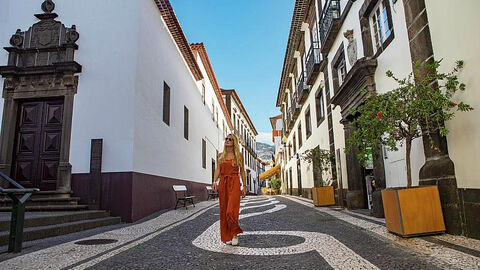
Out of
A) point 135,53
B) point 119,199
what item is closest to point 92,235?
point 119,199

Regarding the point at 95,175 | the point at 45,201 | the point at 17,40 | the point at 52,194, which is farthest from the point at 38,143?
the point at 17,40

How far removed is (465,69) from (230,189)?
10.5 ft

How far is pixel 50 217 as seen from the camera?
5293 millimetres

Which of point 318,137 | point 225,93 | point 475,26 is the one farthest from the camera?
point 225,93

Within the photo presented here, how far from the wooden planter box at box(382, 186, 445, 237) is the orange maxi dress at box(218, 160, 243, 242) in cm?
206

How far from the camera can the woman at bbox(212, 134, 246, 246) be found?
383 centimetres

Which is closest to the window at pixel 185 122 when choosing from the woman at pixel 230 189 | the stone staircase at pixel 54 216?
the stone staircase at pixel 54 216

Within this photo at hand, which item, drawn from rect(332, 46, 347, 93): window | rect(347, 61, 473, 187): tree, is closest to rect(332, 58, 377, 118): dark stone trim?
rect(332, 46, 347, 93): window

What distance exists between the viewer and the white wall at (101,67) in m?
6.96

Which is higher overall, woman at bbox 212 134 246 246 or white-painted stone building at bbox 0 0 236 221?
white-painted stone building at bbox 0 0 236 221

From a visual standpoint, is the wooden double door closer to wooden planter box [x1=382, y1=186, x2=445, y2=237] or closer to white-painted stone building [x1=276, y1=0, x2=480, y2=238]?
wooden planter box [x1=382, y1=186, x2=445, y2=237]

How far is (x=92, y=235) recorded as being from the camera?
4.92 meters

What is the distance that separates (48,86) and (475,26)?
8.23m

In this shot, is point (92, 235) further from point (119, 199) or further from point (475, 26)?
point (475, 26)
